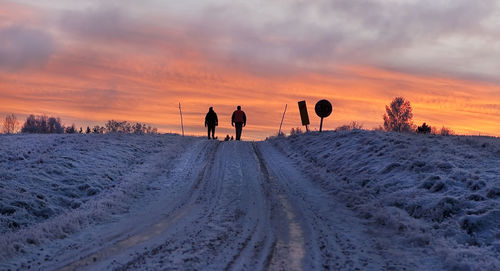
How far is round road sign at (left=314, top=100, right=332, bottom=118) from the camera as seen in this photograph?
23906 millimetres

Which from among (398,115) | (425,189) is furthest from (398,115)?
(425,189)

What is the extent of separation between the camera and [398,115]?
70250mm

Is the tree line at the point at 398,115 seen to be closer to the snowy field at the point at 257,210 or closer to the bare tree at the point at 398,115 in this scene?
the bare tree at the point at 398,115

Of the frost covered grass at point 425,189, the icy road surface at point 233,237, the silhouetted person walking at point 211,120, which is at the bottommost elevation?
the icy road surface at point 233,237

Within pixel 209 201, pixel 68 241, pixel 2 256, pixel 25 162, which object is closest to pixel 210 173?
pixel 209 201

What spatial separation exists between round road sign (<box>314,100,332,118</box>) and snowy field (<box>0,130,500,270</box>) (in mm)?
6904

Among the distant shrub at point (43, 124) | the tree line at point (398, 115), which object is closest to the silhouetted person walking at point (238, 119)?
the tree line at point (398, 115)

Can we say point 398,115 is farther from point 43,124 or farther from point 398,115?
point 43,124

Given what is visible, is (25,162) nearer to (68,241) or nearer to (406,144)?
(68,241)

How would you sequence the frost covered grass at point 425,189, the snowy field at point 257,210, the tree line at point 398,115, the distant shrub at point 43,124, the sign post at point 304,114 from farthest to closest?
the distant shrub at point 43,124 < the tree line at point 398,115 < the sign post at point 304,114 < the frost covered grass at point 425,189 < the snowy field at point 257,210

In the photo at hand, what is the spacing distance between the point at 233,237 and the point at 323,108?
17.6 metres

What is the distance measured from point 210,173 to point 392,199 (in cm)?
676

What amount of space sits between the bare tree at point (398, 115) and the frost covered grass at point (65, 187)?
58794mm

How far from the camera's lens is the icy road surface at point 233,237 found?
627 centimetres
